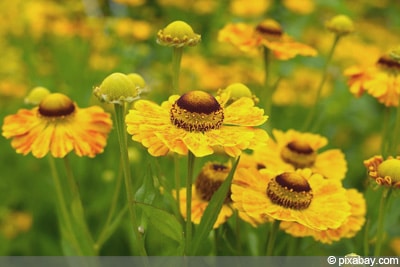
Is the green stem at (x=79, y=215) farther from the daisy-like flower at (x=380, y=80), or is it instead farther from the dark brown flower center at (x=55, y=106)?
the daisy-like flower at (x=380, y=80)

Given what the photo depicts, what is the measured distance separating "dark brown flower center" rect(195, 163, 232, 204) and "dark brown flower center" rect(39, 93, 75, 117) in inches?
10.3

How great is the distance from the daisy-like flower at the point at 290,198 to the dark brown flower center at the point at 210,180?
5cm

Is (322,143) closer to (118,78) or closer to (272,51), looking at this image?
(272,51)

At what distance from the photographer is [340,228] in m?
0.88

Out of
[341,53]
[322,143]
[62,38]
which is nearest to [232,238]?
[322,143]

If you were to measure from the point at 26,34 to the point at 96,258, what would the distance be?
1.13 m

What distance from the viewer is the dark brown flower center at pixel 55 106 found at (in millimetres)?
1010

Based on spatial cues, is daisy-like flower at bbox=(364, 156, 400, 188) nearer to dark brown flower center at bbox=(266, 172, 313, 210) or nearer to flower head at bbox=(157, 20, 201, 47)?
dark brown flower center at bbox=(266, 172, 313, 210)

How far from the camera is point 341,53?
7.88ft

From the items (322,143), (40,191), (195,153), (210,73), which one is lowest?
(40,191)

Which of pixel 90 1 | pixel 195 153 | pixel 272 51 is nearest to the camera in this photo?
pixel 195 153

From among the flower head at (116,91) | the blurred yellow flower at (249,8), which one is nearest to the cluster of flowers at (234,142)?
the flower head at (116,91)

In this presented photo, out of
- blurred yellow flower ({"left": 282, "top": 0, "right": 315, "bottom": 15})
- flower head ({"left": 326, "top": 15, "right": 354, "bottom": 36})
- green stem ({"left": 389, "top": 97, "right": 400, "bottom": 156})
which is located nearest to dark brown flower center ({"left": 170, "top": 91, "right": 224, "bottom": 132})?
green stem ({"left": 389, "top": 97, "right": 400, "bottom": 156})

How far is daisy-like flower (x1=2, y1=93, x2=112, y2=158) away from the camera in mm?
945
